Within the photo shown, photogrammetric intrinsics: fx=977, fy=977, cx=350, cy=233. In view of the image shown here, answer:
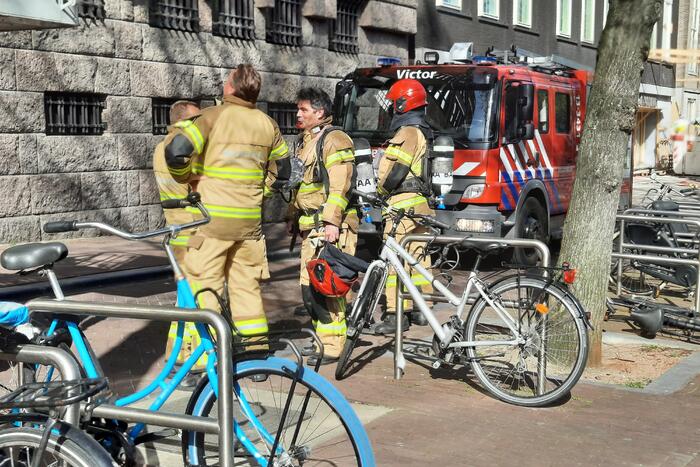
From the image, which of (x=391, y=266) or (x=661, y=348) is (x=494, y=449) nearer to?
(x=391, y=266)

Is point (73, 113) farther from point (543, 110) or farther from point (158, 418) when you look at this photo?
point (158, 418)

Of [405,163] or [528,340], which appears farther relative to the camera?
[405,163]

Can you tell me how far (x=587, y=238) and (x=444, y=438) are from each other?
2.22 meters

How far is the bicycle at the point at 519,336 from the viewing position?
5.63 metres

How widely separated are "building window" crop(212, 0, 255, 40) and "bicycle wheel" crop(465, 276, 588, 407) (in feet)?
34.4

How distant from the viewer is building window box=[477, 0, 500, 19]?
23422 mm

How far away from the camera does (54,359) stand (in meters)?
3.36

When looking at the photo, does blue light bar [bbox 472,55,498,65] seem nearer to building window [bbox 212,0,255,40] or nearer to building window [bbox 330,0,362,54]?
building window [bbox 212,0,255,40]

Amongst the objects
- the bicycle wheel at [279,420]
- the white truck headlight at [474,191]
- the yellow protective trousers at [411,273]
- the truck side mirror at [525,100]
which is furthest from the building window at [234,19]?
the bicycle wheel at [279,420]

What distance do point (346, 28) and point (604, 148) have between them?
12.2 meters

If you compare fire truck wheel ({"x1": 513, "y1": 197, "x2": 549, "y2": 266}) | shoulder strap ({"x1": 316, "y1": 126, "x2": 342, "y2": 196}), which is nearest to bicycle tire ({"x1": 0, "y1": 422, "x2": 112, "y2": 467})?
shoulder strap ({"x1": 316, "y1": 126, "x2": 342, "y2": 196})

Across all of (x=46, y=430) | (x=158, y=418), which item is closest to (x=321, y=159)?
(x=158, y=418)

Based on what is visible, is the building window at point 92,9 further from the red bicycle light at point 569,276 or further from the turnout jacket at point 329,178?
the red bicycle light at point 569,276

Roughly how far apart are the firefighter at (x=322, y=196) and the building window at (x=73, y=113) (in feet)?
21.7
